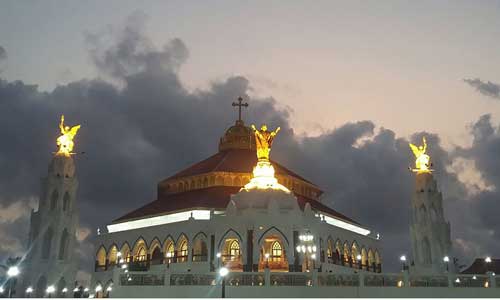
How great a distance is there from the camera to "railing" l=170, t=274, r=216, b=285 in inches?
1225

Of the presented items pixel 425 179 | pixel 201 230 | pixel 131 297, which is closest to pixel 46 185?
pixel 201 230

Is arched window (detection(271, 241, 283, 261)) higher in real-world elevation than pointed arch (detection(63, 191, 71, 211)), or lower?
lower

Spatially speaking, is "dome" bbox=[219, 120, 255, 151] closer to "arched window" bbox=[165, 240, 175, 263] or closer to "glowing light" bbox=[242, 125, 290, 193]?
"glowing light" bbox=[242, 125, 290, 193]

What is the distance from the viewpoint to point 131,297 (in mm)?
30422

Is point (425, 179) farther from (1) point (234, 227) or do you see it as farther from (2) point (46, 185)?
(2) point (46, 185)

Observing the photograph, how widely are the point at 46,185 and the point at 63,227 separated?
13.5 feet

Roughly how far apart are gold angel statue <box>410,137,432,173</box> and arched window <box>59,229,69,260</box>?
32.3 meters

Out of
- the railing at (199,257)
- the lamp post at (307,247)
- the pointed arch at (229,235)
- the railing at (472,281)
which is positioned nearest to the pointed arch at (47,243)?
the railing at (199,257)

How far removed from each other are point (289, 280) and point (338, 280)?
293 cm

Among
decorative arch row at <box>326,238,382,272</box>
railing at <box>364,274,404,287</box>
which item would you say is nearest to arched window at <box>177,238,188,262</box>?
decorative arch row at <box>326,238,382,272</box>

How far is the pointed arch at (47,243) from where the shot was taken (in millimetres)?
42062

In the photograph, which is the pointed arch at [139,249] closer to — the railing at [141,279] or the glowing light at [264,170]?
the glowing light at [264,170]

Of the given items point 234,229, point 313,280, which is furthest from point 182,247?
point 313,280

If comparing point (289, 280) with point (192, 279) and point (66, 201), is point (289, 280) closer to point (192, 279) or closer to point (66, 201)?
point (192, 279)
